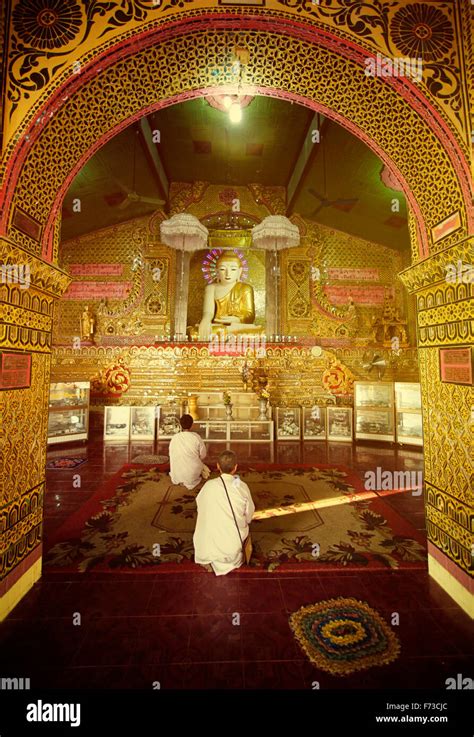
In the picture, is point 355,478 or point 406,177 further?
point 355,478

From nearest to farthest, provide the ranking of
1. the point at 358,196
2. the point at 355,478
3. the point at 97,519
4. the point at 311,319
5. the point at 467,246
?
the point at 467,246, the point at 97,519, the point at 355,478, the point at 358,196, the point at 311,319

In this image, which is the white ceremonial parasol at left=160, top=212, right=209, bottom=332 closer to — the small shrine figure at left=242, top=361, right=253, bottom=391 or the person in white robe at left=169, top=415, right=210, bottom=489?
the small shrine figure at left=242, top=361, right=253, bottom=391

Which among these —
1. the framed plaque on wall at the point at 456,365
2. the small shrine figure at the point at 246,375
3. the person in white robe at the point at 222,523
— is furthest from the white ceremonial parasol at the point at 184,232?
the framed plaque on wall at the point at 456,365

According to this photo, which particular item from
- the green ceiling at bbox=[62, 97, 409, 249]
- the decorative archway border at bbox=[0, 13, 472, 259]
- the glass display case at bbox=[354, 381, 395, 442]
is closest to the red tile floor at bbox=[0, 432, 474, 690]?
the decorative archway border at bbox=[0, 13, 472, 259]

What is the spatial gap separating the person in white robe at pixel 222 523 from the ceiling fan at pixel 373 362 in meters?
7.13

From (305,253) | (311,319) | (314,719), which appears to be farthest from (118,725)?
(305,253)

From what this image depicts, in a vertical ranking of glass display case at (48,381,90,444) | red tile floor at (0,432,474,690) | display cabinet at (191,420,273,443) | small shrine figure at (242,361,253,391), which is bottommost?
red tile floor at (0,432,474,690)

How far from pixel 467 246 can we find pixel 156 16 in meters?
2.80

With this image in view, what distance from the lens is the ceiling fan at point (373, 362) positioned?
28.8 ft

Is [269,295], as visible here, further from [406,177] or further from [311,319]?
[406,177]

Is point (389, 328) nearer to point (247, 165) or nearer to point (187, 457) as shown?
point (247, 165)

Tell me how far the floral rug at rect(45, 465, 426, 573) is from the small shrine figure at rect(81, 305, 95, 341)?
17.5ft

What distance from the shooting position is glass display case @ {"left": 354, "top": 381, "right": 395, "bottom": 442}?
7254 millimetres

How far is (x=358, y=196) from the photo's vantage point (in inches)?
297
